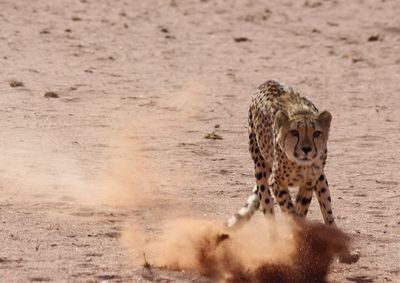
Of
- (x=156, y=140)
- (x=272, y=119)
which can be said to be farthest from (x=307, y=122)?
(x=156, y=140)

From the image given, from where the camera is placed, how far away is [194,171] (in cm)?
1141

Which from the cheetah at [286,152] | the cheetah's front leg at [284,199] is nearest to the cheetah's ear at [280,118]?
the cheetah at [286,152]

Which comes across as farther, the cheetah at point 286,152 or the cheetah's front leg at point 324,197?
the cheetah's front leg at point 324,197

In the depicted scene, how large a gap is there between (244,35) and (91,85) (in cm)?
520

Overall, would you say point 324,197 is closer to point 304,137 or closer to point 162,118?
point 304,137

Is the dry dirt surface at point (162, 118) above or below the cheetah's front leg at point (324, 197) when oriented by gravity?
below

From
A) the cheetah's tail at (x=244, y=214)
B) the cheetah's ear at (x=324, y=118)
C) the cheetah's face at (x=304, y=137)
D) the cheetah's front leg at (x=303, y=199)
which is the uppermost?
the cheetah's ear at (x=324, y=118)

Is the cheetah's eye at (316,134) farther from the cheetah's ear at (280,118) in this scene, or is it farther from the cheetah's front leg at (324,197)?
the cheetah's front leg at (324,197)

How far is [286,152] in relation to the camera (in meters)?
8.38

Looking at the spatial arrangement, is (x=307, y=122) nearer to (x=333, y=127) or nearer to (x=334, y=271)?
(x=334, y=271)

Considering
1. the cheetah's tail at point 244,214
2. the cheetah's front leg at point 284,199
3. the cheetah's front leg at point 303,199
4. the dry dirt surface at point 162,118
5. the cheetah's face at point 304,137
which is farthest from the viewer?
the cheetah's tail at point 244,214

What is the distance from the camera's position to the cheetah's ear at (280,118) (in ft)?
27.9

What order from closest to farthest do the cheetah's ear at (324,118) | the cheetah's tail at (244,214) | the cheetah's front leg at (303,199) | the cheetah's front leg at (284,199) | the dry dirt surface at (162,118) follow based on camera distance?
1. the cheetah's ear at (324,118)
2. the cheetah's front leg at (284,199)
3. the cheetah's front leg at (303,199)
4. the dry dirt surface at (162,118)
5. the cheetah's tail at (244,214)

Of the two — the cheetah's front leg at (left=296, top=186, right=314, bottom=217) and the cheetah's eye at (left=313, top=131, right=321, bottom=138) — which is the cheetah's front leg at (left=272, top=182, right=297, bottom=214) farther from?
the cheetah's eye at (left=313, top=131, right=321, bottom=138)
